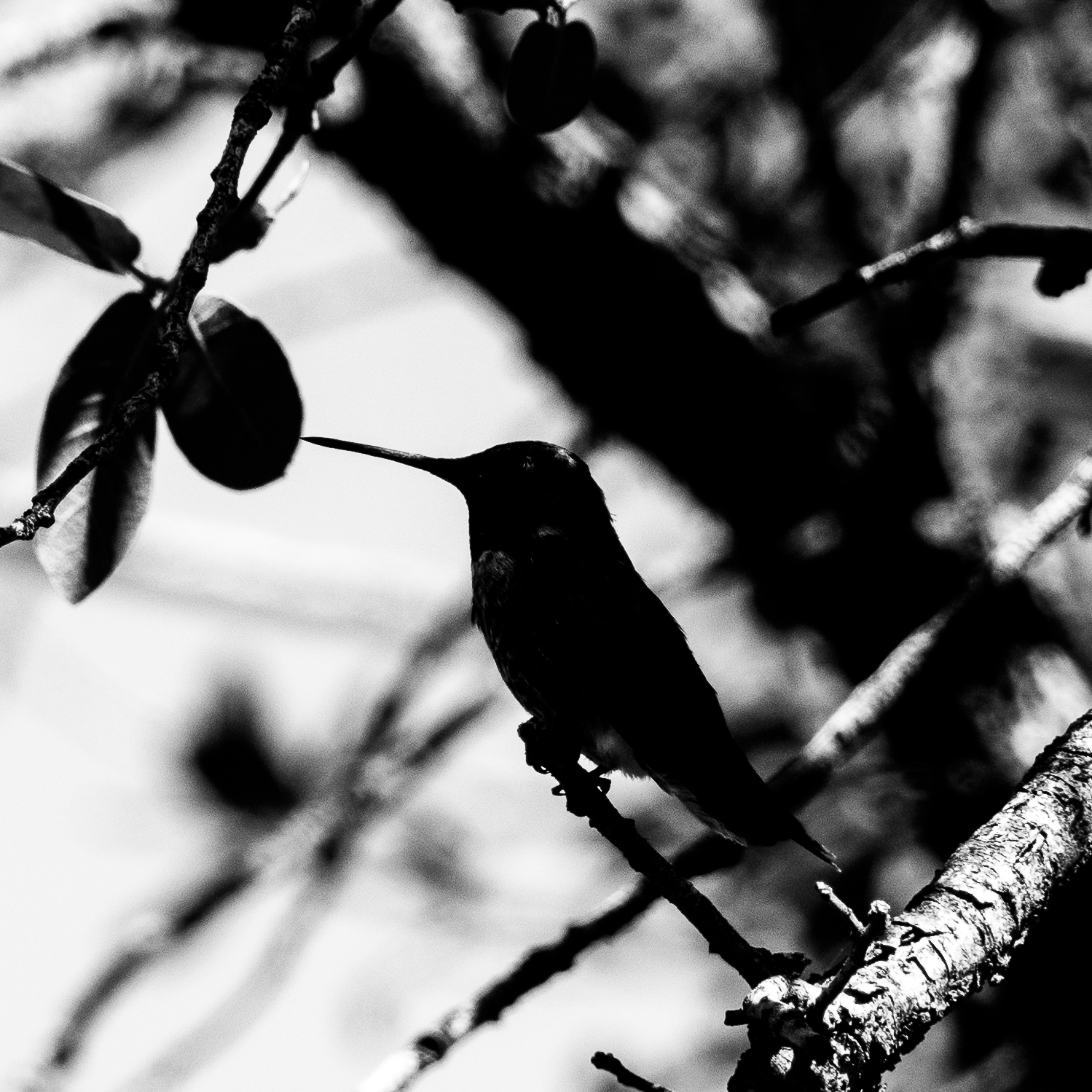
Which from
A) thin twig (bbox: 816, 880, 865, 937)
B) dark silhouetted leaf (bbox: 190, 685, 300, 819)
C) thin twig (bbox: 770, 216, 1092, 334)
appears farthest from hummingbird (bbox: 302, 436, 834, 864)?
dark silhouetted leaf (bbox: 190, 685, 300, 819)

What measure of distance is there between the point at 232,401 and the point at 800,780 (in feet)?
3.51

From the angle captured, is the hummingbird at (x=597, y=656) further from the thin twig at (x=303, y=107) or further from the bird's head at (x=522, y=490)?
the thin twig at (x=303, y=107)

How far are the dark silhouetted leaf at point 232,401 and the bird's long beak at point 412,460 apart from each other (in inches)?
2.2

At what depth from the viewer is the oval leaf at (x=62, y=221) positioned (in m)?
1.75

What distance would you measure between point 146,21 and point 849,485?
2.32 m

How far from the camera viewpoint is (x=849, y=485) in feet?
11.7

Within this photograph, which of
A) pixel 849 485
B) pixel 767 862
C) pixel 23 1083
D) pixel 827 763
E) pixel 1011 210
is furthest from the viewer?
pixel 1011 210

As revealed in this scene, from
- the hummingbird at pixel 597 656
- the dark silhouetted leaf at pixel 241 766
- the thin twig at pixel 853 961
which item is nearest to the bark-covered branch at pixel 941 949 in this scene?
the thin twig at pixel 853 961

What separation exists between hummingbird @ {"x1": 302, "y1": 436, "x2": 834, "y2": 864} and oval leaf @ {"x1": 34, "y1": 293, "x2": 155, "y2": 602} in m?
0.50

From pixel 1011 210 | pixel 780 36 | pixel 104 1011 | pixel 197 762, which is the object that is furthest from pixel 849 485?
pixel 197 762

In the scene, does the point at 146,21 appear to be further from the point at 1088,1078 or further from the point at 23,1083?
the point at 1088,1078

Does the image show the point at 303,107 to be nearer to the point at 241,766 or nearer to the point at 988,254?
the point at 988,254

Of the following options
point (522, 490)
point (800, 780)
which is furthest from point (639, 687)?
point (522, 490)

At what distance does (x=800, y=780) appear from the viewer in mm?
2172
